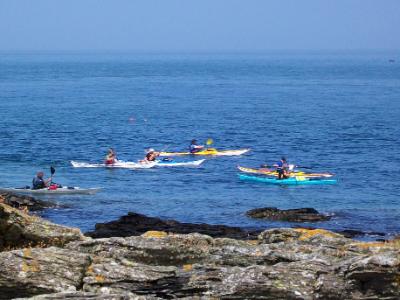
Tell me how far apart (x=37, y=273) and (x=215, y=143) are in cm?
5726

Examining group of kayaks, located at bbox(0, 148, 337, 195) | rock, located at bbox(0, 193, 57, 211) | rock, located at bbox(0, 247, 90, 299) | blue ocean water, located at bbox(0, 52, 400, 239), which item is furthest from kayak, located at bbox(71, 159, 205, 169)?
rock, located at bbox(0, 247, 90, 299)

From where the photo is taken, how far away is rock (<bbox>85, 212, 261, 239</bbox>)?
30516mm

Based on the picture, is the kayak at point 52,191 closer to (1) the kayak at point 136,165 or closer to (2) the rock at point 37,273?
(1) the kayak at point 136,165

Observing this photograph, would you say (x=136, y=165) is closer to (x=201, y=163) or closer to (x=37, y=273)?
(x=201, y=163)

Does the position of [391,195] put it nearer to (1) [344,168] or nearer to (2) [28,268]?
(1) [344,168]

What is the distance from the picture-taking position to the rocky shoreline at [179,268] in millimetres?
12203

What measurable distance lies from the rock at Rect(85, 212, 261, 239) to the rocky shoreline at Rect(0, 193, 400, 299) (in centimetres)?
1414

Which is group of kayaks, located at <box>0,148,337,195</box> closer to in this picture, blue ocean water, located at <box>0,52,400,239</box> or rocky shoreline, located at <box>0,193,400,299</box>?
blue ocean water, located at <box>0,52,400,239</box>

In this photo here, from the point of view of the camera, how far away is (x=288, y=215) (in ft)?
121

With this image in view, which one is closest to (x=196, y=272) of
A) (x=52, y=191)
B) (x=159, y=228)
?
(x=159, y=228)

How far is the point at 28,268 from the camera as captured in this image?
1277cm

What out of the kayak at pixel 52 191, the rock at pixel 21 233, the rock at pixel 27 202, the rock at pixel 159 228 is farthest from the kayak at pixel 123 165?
the rock at pixel 21 233

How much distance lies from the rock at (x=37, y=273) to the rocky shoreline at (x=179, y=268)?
16mm

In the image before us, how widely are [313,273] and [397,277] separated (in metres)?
1.40
